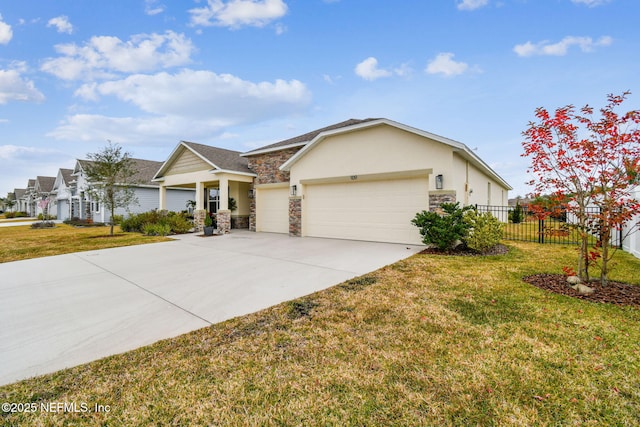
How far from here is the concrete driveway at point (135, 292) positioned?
125 inches

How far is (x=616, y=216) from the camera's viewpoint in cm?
452

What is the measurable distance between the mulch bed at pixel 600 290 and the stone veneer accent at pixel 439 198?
398 centimetres

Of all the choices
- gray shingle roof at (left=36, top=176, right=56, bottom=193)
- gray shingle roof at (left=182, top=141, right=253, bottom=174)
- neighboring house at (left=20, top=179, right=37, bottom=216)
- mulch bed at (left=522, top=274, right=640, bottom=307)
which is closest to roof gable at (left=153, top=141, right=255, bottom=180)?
gray shingle roof at (left=182, top=141, right=253, bottom=174)

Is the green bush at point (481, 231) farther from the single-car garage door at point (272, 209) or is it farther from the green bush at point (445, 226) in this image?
the single-car garage door at point (272, 209)

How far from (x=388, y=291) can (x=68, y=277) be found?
273 inches

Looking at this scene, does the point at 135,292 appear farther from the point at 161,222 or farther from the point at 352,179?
the point at 161,222

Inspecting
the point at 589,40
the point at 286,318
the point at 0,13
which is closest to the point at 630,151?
the point at 286,318

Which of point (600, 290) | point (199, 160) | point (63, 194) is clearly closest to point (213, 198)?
point (199, 160)

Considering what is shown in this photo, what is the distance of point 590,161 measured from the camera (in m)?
4.64

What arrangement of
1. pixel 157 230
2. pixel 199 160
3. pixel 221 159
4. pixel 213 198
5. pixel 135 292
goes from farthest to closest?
pixel 213 198 → pixel 199 160 → pixel 221 159 → pixel 157 230 → pixel 135 292

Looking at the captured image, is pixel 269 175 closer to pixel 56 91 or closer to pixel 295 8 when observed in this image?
pixel 295 8

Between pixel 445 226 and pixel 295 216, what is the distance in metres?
6.88

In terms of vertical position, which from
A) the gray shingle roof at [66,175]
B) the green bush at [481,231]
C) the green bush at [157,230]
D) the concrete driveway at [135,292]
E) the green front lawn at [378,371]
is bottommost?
the concrete driveway at [135,292]

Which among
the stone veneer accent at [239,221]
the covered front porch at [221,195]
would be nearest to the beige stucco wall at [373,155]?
the covered front porch at [221,195]
